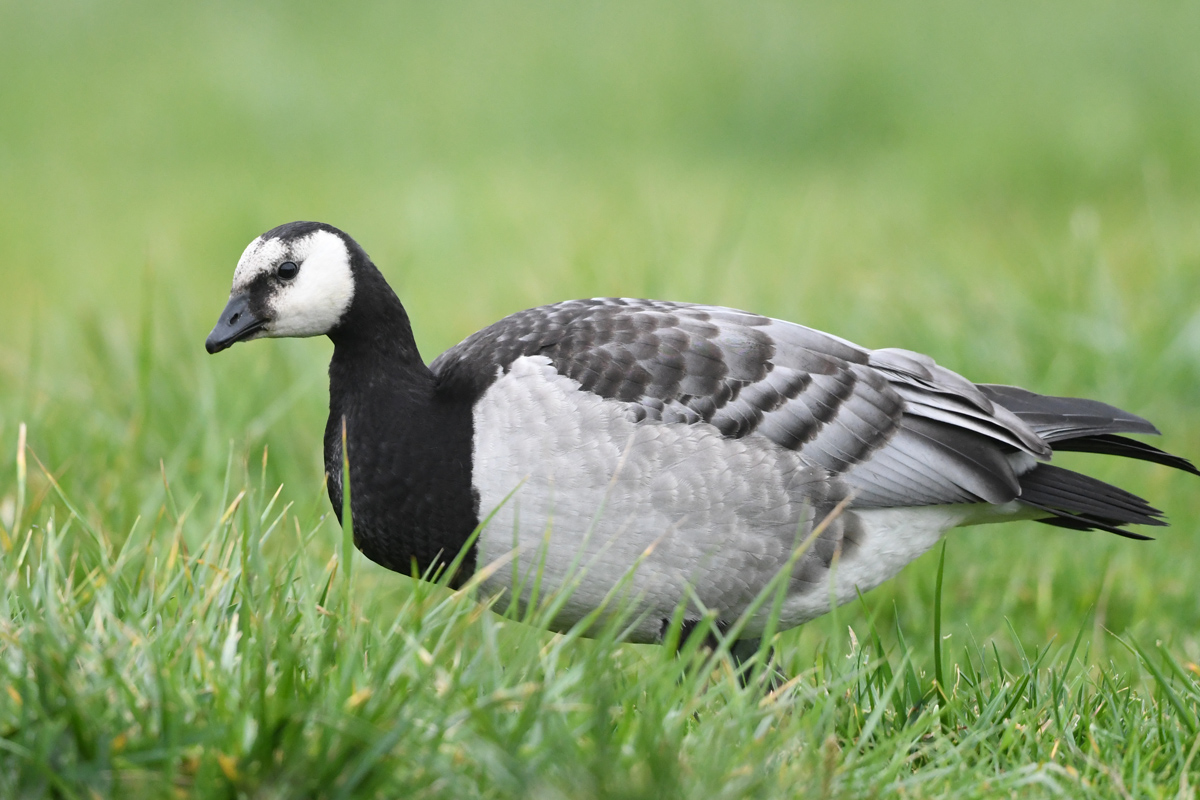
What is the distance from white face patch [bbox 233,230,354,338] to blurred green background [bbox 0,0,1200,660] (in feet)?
1.40

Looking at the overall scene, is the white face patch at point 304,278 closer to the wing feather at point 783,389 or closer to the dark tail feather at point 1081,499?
the wing feather at point 783,389

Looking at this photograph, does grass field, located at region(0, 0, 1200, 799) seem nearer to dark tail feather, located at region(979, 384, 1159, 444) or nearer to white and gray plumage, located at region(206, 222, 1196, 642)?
white and gray plumage, located at region(206, 222, 1196, 642)

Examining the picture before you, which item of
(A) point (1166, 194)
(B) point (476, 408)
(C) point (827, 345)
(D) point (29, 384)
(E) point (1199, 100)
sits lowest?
(D) point (29, 384)

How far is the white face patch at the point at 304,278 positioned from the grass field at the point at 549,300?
505mm

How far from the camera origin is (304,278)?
3496mm

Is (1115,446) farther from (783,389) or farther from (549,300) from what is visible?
(549,300)

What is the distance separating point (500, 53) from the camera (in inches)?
496

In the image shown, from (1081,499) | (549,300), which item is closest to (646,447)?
(1081,499)

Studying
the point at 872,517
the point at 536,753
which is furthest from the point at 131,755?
the point at 872,517

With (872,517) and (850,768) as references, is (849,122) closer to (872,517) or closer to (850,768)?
(872,517)

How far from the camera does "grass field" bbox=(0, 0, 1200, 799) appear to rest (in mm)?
2379

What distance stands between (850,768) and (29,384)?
12.9ft

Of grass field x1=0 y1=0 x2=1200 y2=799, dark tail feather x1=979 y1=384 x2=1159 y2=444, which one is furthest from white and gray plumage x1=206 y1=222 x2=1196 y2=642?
grass field x1=0 y1=0 x2=1200 y2=799

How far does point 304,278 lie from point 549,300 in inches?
126
